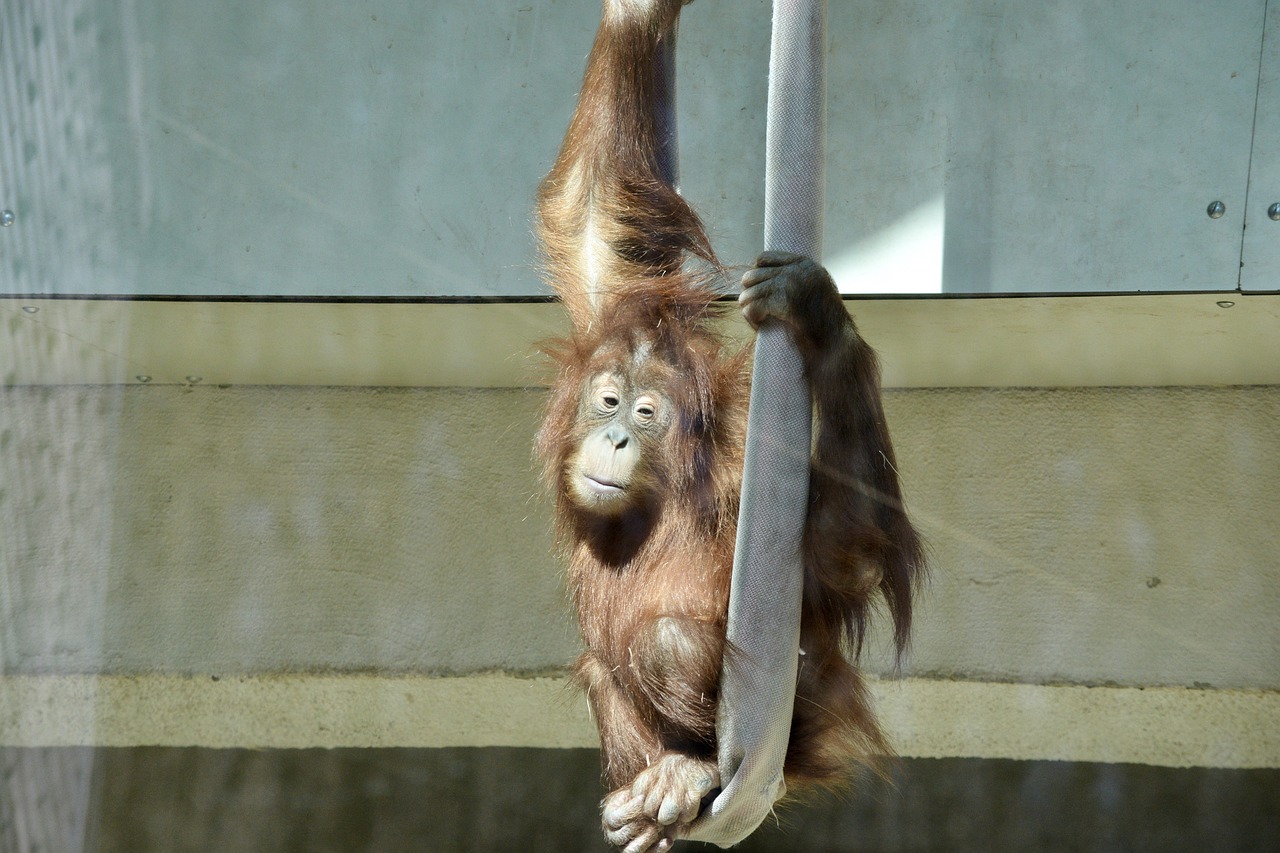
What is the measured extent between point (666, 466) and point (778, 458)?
39cm

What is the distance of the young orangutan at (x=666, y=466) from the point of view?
1400 millimetres

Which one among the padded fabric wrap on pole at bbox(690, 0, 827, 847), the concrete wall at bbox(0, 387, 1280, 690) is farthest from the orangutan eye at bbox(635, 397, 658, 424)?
the concrete wall at bbox(0, 387, 1280, 690)

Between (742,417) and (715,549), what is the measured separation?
20 centimetres

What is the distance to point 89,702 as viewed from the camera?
7.84 ft

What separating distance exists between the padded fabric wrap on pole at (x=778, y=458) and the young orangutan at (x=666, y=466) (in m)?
0.06

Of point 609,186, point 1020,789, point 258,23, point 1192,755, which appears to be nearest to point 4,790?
point 609,186

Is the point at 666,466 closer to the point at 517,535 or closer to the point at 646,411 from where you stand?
the point at 646,411

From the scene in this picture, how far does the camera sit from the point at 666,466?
63.0 inches

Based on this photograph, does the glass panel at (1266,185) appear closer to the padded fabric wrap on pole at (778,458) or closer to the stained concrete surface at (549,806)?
the padded fabric wrap on pole at (778,458)

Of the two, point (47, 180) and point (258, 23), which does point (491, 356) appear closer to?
point (258, 23)

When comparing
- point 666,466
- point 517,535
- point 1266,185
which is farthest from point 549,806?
point 1266,185

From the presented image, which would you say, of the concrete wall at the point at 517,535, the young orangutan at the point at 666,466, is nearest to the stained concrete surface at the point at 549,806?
the concrete wall at the point at 517,535

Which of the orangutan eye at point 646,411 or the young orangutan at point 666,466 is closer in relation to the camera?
the young orangutan at point 666,466

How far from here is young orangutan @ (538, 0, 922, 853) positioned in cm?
140
